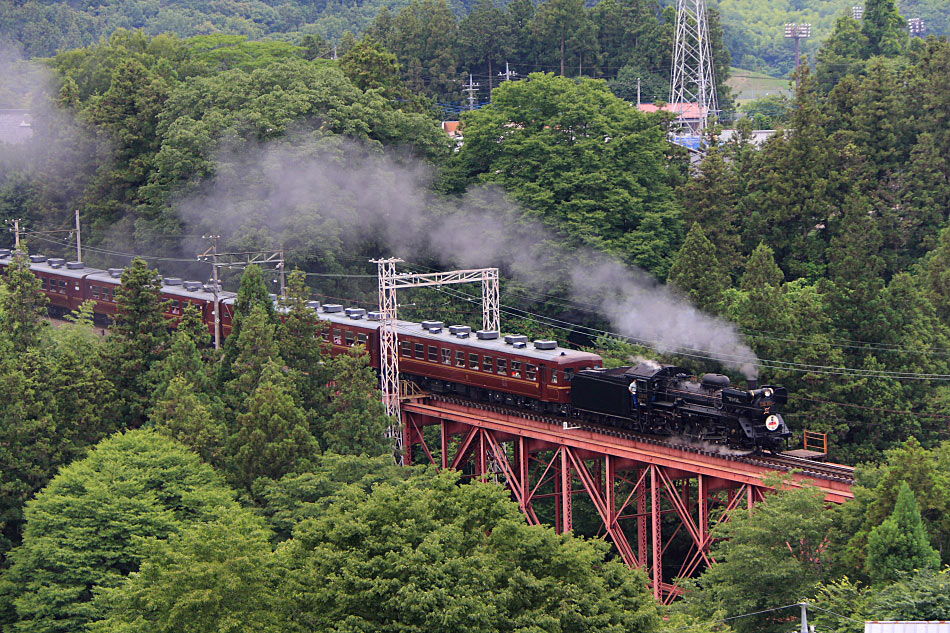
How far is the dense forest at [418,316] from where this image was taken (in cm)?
3653

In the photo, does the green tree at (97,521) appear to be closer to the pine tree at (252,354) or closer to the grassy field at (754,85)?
the pine tree at (252,354)

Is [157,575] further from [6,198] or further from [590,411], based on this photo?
[6,198]

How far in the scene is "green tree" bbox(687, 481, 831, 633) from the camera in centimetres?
3916

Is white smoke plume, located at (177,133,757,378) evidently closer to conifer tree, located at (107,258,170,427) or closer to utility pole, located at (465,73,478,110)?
conifer tree, located at (107,258,170,427)

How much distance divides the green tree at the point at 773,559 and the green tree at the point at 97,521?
16886 millimetres

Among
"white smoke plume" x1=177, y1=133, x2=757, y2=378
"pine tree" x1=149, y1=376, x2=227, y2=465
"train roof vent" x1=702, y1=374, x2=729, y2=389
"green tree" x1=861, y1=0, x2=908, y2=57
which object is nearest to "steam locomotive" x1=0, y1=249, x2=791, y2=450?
"train roof vent" x1=702, y1=374, x2=729, y2=389

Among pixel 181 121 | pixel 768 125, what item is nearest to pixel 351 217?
pixel 181 121

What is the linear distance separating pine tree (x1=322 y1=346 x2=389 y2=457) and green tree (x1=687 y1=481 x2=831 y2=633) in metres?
17.8

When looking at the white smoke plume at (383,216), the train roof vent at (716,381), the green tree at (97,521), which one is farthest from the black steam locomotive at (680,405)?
the white smoke plume at (383,216)

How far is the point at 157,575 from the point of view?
37.8 m

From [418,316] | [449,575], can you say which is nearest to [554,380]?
[449,575]

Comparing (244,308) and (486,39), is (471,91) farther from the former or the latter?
(244,308)

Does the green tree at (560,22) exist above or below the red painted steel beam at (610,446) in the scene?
above

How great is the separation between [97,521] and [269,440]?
309 inches
